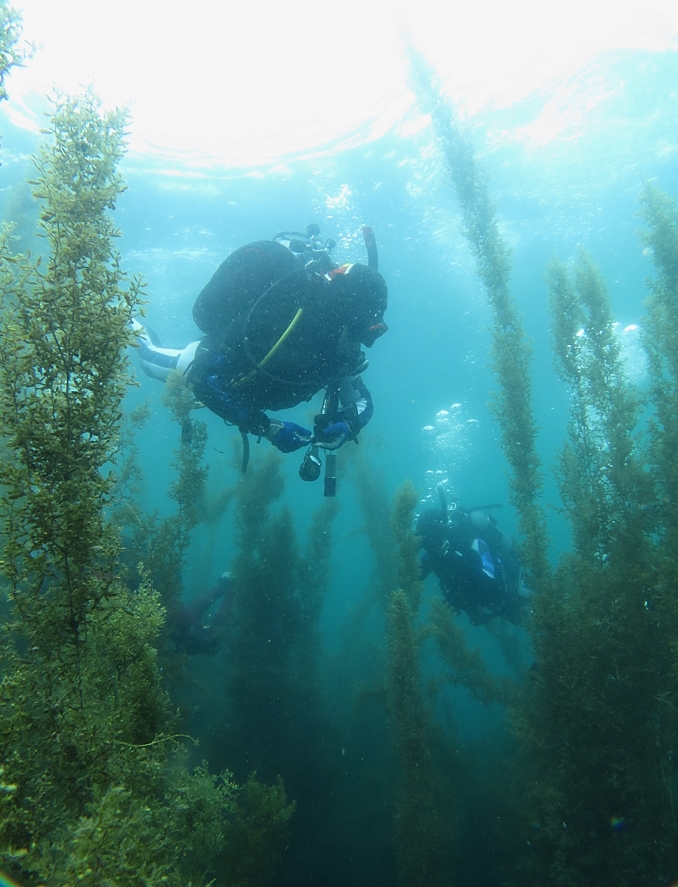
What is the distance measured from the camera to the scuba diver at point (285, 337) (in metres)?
4.95

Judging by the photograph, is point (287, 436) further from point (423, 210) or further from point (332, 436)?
point (423, 210)

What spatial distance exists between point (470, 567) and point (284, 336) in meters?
7.35

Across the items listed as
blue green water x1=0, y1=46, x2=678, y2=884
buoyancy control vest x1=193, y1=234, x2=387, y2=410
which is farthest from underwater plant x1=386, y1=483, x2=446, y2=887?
buoyancy control vest x1=193, y1=234, x2=387, y2=410

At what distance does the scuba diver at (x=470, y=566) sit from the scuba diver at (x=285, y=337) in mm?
5794

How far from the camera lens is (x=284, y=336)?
15.5 feet

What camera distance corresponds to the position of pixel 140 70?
1156 cm

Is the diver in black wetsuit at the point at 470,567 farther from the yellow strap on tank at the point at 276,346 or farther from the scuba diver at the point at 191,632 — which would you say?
the yellow strap on tank at the point at 276,346

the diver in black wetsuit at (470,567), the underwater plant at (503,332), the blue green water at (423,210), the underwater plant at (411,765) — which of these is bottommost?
the underwater plant at (411,765)

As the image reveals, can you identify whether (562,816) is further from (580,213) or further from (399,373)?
(399,373)

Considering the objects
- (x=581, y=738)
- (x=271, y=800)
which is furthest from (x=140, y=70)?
(x=581, y=738)

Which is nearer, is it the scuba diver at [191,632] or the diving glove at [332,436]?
the diving glove at [332,436]

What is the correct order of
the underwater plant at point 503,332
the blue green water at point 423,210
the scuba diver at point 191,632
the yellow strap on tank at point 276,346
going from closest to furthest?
1. the yellow strap on tank at point 276,346
2. the underwater plant at point 503,332
3. the scuba diver at point 191,632
4. the blue green water at point 423,210

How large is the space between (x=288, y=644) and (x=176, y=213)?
1640 cm

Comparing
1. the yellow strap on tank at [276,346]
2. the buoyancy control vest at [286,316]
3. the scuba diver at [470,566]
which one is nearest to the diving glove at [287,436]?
the buoyancy control vest at [286,316]
